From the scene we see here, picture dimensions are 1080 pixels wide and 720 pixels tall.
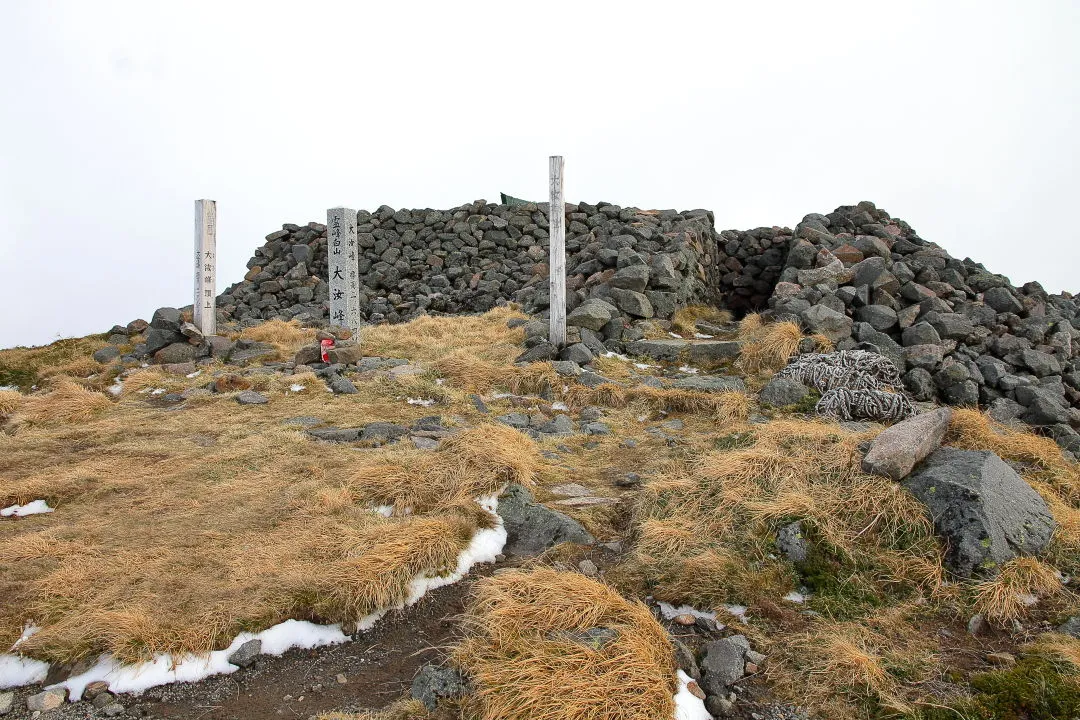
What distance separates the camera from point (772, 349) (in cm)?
1076

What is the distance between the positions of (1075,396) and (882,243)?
4.72m

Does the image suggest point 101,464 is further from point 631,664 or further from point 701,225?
point 701,225

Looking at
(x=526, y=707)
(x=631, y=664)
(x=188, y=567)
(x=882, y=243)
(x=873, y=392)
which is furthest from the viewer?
(x=882, y=243)

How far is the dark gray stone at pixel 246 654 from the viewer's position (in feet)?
13.6

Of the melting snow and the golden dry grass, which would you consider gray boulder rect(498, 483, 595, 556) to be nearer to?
the golden dry grass

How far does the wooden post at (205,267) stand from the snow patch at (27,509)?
7.81 m

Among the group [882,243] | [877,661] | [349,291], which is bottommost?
[877,661]

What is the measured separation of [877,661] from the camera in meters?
3.92

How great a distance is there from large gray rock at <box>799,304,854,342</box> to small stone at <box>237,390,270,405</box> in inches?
333

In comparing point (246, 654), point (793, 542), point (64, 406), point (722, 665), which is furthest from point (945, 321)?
point (64, 406)

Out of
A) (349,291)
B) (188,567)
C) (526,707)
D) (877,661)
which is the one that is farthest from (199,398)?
(877,661)

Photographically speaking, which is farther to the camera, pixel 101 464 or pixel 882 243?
pixel 882 243

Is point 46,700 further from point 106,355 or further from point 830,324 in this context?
point 106,355

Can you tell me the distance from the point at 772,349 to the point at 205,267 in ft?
35.1
